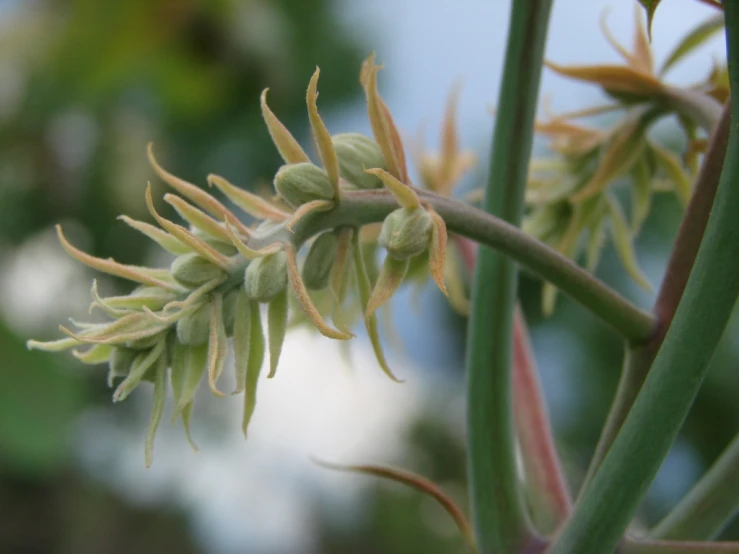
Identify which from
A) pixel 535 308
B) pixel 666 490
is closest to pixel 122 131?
pixel 535 308

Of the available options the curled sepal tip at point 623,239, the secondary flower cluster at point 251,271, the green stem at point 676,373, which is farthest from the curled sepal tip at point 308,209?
the curled sepal tip at point 623,239

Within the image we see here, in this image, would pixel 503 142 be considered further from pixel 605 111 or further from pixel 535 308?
pixel 535 308

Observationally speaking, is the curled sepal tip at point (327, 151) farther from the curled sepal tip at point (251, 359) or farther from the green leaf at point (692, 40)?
the green leaf at point (692, 40)

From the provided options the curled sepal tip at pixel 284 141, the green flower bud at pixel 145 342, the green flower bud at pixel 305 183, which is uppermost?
the curled sepal tip at pixel 284 141

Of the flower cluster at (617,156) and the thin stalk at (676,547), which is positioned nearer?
the thin stalk at (676,547)

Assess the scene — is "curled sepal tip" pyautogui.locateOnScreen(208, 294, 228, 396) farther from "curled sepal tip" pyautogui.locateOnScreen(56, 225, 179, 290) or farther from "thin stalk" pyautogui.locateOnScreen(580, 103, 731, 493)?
"thin stalk" pyautogui.locateOnScreen(580, 103, 731, 493)

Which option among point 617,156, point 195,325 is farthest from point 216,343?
point 617,156
